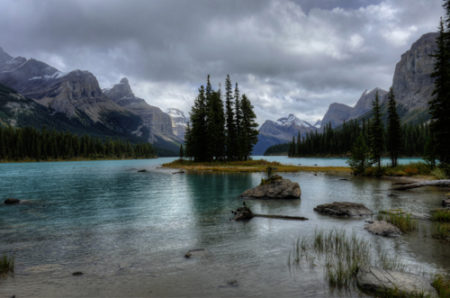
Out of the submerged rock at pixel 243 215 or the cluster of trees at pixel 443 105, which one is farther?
the cluster of trees at pixel 443 105

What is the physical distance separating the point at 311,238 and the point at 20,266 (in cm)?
1299

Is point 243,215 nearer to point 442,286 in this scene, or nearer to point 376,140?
point 442,286

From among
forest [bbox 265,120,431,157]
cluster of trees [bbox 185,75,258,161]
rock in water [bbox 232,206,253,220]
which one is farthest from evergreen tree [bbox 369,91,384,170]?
forest [bbox 265,120,431,157]

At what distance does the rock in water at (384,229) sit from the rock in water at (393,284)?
6.16 meters

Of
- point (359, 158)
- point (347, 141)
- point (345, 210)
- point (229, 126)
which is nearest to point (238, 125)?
point (229, 126)

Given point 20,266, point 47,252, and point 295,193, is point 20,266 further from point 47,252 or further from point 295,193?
point 295,193

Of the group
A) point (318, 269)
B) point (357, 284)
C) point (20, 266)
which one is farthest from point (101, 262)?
point (357, 284)

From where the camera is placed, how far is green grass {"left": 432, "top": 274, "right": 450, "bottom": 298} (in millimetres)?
6941

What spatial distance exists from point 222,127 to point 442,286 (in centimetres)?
7395

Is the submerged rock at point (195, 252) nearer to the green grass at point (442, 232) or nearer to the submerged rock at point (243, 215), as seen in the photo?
the submerged rock at point (243, 215)

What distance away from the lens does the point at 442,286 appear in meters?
7.36

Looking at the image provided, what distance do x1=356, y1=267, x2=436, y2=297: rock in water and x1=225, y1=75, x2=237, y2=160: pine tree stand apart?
73238 millimetres

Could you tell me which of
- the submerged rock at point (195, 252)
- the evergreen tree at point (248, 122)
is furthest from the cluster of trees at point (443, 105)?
the evergreen tree at point (248, 122)

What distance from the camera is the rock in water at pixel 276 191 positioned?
2633cm
